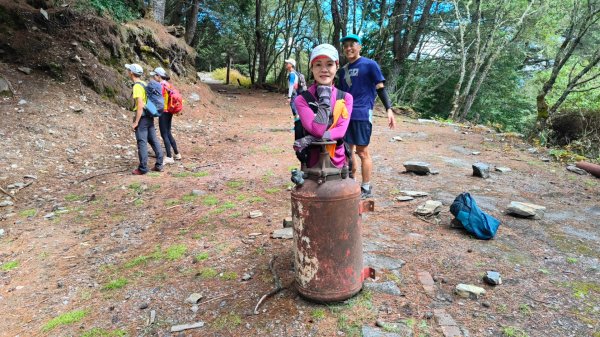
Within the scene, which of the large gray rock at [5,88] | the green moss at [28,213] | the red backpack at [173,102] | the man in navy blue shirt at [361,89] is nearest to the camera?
the man in navy blue shirt at [361,89]

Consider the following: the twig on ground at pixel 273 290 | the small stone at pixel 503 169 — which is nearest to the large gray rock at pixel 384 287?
the twig on ground at pixel 273 290

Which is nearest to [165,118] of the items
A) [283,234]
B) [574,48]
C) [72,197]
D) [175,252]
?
[72,197]

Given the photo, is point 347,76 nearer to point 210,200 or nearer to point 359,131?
point 359,131

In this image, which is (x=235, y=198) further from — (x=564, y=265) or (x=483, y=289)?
(x=564, y=265)

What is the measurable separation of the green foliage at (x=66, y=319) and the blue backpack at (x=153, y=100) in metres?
4.57

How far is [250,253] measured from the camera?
3877 millimetres

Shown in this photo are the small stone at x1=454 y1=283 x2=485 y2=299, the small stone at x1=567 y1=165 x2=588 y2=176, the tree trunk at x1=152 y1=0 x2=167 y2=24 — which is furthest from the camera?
the tree trunk at x1=152 y1=0 x2=167 y2=24

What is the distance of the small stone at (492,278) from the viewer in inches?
124

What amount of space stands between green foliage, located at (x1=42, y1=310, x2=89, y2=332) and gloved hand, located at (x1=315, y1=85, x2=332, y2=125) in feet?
8.38

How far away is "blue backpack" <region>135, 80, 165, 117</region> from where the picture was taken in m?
6.91

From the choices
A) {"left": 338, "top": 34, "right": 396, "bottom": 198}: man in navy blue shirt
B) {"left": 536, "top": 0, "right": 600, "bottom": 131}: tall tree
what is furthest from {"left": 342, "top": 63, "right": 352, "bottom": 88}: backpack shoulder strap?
{"left": 536, "top": 0, "right": 600, "bottom": 131}: tall tree

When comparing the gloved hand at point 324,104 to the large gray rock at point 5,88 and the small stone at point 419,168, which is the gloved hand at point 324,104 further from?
the large gray rock at point 5,88

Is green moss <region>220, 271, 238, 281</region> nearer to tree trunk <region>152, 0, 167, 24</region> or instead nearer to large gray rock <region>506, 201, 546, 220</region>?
large gray rock <region>506, 201, 546, 220</region>

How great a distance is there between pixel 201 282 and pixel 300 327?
1.18 meters
